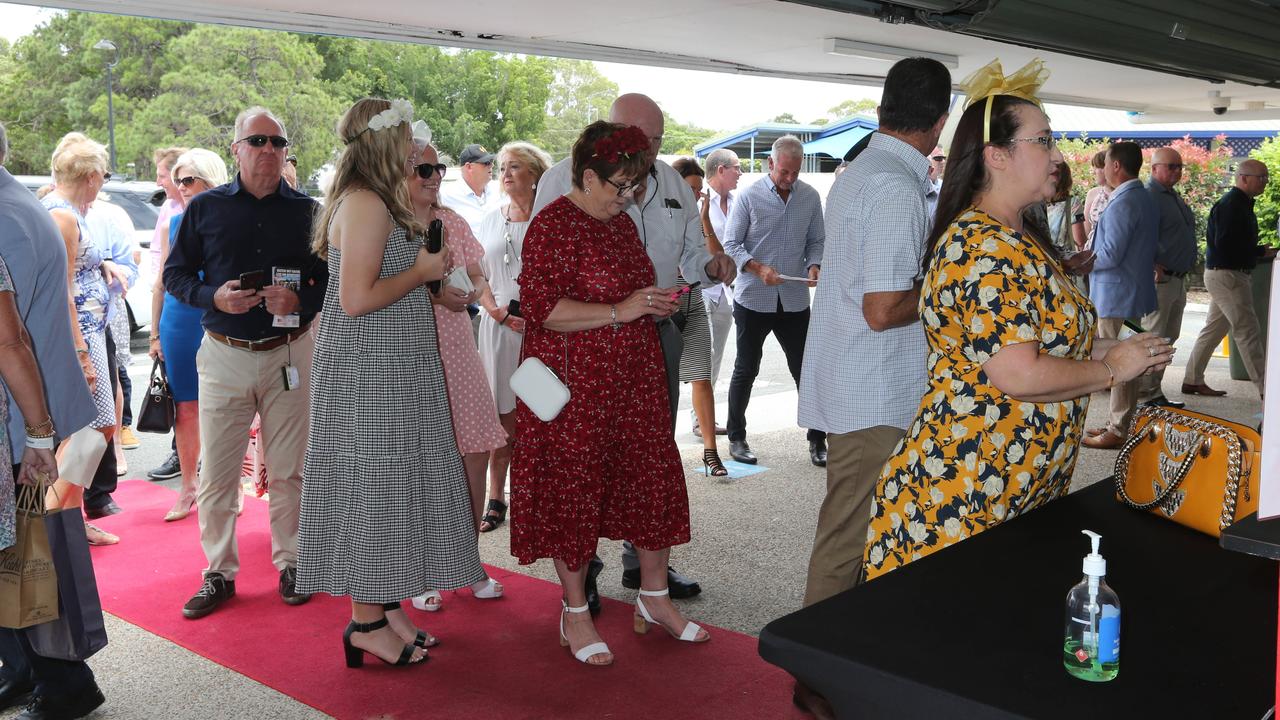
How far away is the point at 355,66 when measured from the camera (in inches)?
1404

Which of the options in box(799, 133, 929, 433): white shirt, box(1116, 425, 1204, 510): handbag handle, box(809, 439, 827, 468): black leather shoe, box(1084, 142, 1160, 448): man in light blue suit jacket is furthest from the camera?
box(1084, 142, 1160, 448): man in light blue suit jacket

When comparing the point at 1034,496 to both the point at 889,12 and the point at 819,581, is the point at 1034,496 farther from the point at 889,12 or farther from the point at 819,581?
the point at 889,12

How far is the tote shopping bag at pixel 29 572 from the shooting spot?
292 centimetres

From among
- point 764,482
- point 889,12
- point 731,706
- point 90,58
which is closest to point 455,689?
point 731,706

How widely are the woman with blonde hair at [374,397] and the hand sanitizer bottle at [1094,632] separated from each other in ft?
7.61

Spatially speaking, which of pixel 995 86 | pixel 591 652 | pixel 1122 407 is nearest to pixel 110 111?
pixel 1122 407

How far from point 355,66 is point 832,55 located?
3091 centimetres

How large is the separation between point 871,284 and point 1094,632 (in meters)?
1.49

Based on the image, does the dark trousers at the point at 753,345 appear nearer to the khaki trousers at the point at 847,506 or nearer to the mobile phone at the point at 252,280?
the mobile phone at the point at 252,280

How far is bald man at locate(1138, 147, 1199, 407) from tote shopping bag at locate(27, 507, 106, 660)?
6.55 m

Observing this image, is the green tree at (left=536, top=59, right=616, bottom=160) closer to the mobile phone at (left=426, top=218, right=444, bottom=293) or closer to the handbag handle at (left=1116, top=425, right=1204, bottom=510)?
the mobile phone at (left=426, top=218, right=444, bottom=293)

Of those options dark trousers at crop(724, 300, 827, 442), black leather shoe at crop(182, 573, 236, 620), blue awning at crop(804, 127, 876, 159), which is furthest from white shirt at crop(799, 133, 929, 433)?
blue awning at crop(804, 127, 876, 159)

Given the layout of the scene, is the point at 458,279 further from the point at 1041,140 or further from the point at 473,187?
the point at 473,187

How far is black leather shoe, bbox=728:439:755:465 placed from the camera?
250 inches
